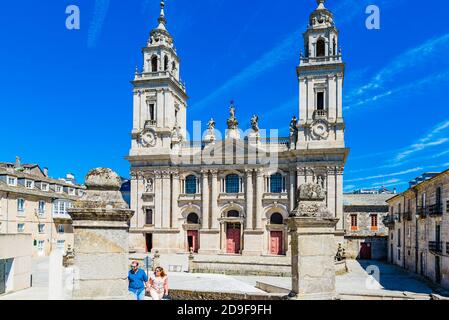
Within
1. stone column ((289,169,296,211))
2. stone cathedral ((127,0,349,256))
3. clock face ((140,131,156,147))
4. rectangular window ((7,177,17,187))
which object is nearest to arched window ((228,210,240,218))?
stone cathedral ((127,0,349,256))

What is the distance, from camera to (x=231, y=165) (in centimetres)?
4391

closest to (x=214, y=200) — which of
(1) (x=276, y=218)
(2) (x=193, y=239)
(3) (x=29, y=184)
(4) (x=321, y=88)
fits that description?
(2) (x=193, y=239)

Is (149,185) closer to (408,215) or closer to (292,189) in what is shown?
(292,189)

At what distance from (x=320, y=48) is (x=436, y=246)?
78.9 feet

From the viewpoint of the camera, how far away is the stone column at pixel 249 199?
4288 centimetres

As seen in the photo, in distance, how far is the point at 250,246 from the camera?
42406 mm

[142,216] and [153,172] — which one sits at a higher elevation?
[153,172]

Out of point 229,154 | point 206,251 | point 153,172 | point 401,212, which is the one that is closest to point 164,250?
point 206,251

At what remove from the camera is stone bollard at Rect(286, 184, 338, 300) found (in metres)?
8.59

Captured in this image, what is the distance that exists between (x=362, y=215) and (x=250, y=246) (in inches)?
625

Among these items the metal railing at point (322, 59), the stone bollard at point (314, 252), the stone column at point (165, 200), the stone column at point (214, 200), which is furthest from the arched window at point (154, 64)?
the stone bollard at point (314, 252)

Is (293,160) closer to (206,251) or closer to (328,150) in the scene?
(328,150)

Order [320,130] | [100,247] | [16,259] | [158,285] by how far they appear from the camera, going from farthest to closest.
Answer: [320,130] < [16,259] < [158,285] < [100,247]
